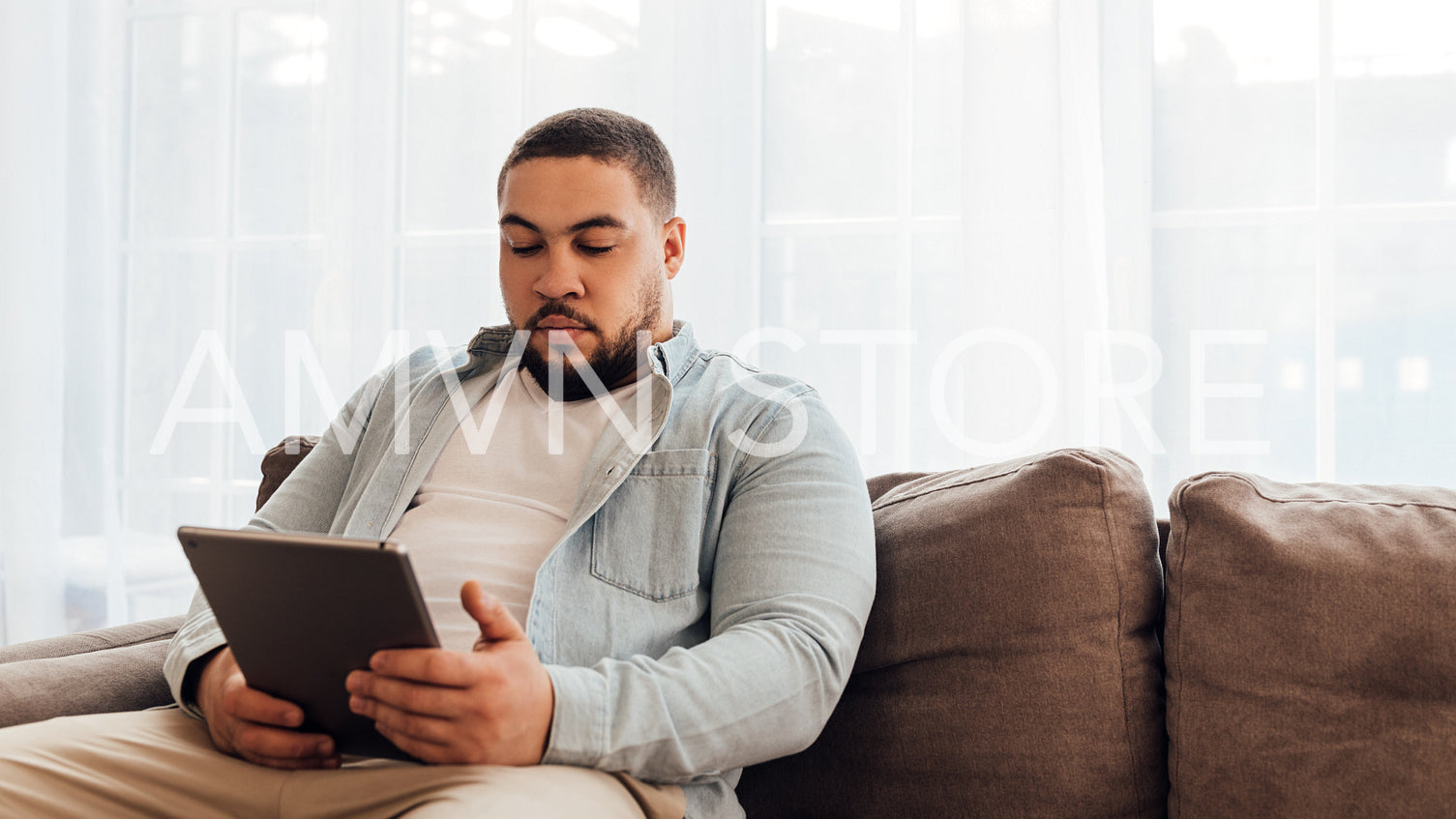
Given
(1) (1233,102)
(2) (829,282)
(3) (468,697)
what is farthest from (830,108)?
(3) (468,697)

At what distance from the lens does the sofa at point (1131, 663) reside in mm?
987

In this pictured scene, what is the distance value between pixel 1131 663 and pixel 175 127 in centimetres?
260

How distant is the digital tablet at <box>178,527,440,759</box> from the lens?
0.75 m

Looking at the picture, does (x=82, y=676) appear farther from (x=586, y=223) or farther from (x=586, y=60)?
(x=586, y=60)

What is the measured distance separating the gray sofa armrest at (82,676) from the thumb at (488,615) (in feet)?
2.05

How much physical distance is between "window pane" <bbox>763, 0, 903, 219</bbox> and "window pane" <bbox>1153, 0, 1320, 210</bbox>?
492mm

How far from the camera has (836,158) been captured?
2014 mm

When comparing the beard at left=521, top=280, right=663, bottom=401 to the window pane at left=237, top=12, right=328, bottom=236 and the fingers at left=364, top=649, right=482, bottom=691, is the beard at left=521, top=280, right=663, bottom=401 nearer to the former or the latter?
the fingers at left=364, top=649, right=482, bottom=691

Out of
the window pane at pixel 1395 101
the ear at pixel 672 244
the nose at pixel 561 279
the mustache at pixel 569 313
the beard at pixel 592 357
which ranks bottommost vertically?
the beard at pixel 592 357

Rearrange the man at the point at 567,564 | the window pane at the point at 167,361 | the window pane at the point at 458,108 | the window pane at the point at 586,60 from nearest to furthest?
the man at the point at 567,564
the window pane at the point at 586,60
the window pane at the point at 458,108
the window pane at the point at 167,361

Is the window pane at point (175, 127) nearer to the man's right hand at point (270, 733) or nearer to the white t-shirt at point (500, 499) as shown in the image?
the white t-shirt at point (500, 499)

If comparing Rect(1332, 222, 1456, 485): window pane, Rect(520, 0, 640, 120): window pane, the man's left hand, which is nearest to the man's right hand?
the man's left hand

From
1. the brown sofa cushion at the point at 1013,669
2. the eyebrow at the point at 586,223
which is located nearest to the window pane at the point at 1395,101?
the brown sofa cushion at the point at 1013,669

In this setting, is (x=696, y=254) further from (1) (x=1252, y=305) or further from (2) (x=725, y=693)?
(2) (x=725, y=693)
